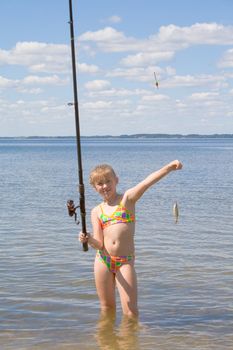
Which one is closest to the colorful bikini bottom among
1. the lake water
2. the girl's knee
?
the girl's knee

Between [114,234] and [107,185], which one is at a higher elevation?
[107,185]

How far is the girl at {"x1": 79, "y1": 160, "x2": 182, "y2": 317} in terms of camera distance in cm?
606

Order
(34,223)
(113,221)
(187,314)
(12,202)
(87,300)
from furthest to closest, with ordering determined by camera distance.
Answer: (12,202), (34,223), (87,300), (187,314), (113,221)

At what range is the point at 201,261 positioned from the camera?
1009cm

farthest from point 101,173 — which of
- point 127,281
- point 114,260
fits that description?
point 127,281

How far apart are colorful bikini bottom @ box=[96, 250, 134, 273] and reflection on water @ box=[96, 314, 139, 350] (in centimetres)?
67

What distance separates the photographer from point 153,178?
569 cm

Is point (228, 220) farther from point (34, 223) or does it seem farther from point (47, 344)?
point (47, 344)

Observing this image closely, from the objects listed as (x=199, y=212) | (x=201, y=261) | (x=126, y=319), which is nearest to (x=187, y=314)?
(x=126, y=319)

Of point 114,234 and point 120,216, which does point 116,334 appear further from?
point 120,216

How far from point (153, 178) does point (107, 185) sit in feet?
1.91

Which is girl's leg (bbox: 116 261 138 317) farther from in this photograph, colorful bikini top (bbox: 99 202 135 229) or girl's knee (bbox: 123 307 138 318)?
colorful bikini top (bbox: 99 202 135 229)

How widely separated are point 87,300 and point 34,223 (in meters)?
7.07

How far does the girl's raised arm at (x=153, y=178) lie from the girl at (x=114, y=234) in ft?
0.03
